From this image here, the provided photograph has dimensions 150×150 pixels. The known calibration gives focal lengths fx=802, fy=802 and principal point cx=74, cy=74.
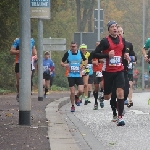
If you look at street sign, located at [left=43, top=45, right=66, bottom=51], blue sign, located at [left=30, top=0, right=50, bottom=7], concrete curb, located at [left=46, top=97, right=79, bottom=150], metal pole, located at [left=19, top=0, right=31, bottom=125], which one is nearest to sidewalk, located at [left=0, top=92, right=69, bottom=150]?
concrete curb, located at [left=46, top=97, right=79, bottom=150]

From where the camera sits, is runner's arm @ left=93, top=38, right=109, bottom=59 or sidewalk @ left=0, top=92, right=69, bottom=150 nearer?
sidewalk @ left=0, top=92, right=69, bottom=150

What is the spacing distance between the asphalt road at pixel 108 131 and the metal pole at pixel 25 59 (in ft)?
2.75

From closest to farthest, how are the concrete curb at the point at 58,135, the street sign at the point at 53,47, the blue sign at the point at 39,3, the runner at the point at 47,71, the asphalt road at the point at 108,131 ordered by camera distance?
the concrete curb at the point at 58,135 → the asphalt road at the point at 108,131 → the blue sign at the point at 39,3 → the runner at the point at 47,71 → the street sign at the point at 53,47

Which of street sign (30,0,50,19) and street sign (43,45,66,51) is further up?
street sign (30,0,50,19)

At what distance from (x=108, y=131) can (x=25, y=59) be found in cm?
180

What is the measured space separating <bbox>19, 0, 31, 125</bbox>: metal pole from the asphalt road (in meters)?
0.84

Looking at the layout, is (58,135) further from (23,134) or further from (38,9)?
(38,9)

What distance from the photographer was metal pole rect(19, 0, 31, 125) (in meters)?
13.1

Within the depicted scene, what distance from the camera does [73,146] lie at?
995 centimetres

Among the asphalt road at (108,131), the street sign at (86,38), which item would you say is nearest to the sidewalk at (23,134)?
the asphalt road at (108,131)

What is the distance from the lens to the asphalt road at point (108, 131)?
416 inches

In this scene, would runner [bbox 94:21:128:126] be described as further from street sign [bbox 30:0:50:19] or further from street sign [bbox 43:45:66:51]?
street sign [bbox 43:45:66:51]

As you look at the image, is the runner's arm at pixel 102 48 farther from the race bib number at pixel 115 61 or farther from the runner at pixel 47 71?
the runner at pixel 47 71

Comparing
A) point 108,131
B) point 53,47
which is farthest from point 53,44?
point 108,131
